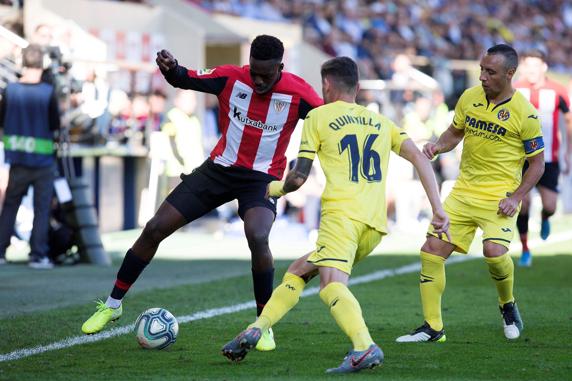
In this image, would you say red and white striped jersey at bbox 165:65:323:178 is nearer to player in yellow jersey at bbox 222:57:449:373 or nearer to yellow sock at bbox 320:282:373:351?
player in yellow jersey at bbox 222:57:449:373

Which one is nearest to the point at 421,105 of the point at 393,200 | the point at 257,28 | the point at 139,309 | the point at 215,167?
the point at 393,200

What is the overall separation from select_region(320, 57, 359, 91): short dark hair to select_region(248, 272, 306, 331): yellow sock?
1.10 metres

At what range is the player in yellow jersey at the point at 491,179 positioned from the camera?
7852mm

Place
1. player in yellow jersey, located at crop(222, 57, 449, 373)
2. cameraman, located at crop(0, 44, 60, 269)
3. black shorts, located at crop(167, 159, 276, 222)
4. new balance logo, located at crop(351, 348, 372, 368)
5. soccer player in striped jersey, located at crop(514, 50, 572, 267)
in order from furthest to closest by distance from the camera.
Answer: soccer player in striped jersey, located at crop(514, 50, 572, 267), cameraman, located at crop(0, 44, 60, 269), black shorts, located at crop(167, 159, 276, 222), player in yellow jersey, located at crop(222, 57, 449, 373), new balance logo, located at crop(351, 348, 372, 368)

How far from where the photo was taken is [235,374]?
21.0 feet

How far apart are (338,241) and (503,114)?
2.00m

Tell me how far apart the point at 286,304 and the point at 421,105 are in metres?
13.6

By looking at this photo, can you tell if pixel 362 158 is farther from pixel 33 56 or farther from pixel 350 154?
pixel 33 56

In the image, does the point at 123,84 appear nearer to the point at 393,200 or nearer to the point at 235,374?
the point at 393,200

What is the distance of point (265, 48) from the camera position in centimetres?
718

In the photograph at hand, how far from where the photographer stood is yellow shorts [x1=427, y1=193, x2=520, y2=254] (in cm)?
796

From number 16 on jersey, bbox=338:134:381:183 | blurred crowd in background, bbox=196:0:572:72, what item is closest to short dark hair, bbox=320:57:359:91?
number 16 on jersey, bbox=338:134:381:183

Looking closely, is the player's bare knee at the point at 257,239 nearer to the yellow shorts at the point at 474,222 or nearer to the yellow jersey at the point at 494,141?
the yellow shorts at the point at 474,222

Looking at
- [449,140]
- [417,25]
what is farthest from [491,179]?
[417,25]
